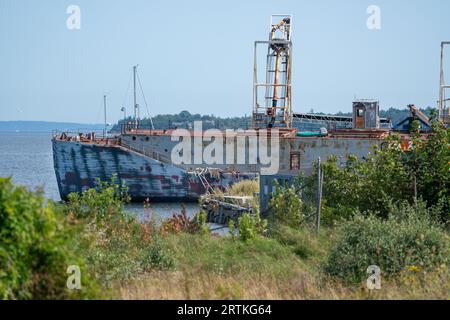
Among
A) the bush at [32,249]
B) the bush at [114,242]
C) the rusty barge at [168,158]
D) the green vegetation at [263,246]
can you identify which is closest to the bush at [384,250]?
the green vegetation at [263,246]

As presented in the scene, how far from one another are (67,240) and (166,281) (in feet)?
12.0

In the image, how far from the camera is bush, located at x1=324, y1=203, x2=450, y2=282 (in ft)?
42.4

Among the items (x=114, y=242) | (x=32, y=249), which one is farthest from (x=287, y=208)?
(x=32, y=249)

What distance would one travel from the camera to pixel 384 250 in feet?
42.8

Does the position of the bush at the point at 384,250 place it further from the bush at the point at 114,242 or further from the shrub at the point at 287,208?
the shrub at the point at 287,208

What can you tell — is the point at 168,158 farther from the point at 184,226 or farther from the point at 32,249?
the point at 32,249

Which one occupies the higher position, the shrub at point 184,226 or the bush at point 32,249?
the bush at point 32,249

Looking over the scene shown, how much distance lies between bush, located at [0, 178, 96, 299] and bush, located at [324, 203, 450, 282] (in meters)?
4.92

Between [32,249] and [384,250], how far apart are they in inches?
237

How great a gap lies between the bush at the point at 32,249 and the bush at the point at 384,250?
492 centimetres

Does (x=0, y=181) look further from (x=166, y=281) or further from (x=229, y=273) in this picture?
(x=229, y=273)

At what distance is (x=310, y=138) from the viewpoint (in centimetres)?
4309

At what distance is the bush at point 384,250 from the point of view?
12.9m
